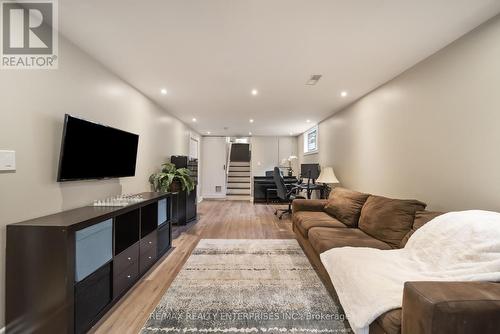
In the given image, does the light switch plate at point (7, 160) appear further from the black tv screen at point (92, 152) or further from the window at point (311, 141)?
the window at point (311, 141)

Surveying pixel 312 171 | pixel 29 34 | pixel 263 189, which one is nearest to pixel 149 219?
pixel 29 34

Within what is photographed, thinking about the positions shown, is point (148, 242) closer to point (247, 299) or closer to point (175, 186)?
point (247, 299)

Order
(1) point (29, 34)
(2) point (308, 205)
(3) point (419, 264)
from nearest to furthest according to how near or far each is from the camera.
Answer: (3) point (419, 264) → (1) point (29, 34) → (2) point (308, 205)

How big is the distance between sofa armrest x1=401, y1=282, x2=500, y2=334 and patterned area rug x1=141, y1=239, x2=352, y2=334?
2.83 ft

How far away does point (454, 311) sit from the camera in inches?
40.4

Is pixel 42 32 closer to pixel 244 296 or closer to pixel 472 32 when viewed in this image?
pixel 244 296

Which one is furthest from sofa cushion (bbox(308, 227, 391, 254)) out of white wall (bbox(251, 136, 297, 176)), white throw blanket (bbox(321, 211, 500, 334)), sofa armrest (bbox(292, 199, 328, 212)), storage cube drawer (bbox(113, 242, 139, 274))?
white wall (bbox(251, 136, 297, 176))

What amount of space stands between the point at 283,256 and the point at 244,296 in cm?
108

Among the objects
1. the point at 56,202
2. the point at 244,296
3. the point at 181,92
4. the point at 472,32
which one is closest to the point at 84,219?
the point at 56,202

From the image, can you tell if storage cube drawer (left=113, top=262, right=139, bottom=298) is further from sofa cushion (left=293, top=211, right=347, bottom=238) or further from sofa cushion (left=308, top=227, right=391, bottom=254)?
sofa cushion (left=293, top=211, right=347, bottom=238)

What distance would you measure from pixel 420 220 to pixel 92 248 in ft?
9.03

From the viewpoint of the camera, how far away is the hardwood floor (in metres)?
1.87

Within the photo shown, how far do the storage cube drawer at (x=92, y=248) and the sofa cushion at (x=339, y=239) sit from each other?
1.92 meters

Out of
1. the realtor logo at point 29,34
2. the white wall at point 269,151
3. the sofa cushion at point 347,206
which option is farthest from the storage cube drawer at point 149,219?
the white wall at point 269,151
